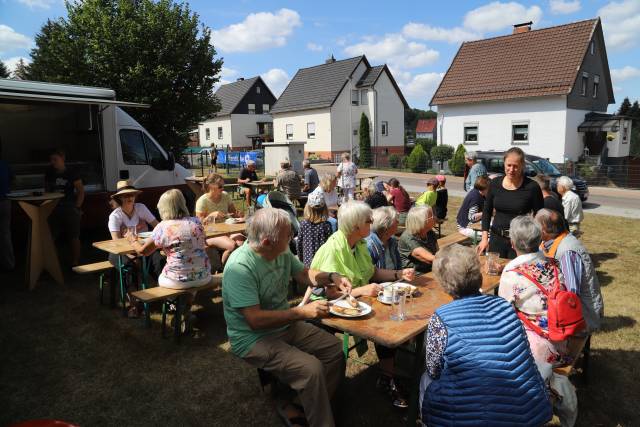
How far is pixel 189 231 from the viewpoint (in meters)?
4.02

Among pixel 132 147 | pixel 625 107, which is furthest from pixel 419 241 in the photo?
pixel 625 107

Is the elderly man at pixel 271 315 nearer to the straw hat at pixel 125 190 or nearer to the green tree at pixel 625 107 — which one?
the straw hat at pixel 125 190

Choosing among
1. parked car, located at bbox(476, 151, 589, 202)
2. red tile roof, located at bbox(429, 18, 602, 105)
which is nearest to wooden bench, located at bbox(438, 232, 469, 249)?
parked car, located at bbox(476, 151, 589, 202)

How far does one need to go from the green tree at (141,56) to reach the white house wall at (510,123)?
54.2 feet

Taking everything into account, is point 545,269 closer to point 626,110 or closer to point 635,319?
point 635,319

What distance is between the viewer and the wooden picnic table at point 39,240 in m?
5.76

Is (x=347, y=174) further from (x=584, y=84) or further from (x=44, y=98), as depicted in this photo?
(x=584, y=84)

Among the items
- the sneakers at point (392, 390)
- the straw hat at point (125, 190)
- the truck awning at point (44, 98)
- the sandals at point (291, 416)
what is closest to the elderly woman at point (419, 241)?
the sneakers at point (392, 390)

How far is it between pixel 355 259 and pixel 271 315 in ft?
3.47

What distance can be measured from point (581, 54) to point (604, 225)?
16.9 m

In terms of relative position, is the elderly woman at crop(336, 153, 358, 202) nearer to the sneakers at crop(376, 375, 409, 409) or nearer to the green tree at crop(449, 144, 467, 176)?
the sneakers at crop(376, 375, 409, 409)

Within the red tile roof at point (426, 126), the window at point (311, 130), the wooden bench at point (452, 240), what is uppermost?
the red tile roof at point (426, 126)

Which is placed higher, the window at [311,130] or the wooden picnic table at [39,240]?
the window at [311,130]

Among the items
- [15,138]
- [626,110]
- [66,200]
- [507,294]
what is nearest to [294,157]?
[15,138]
